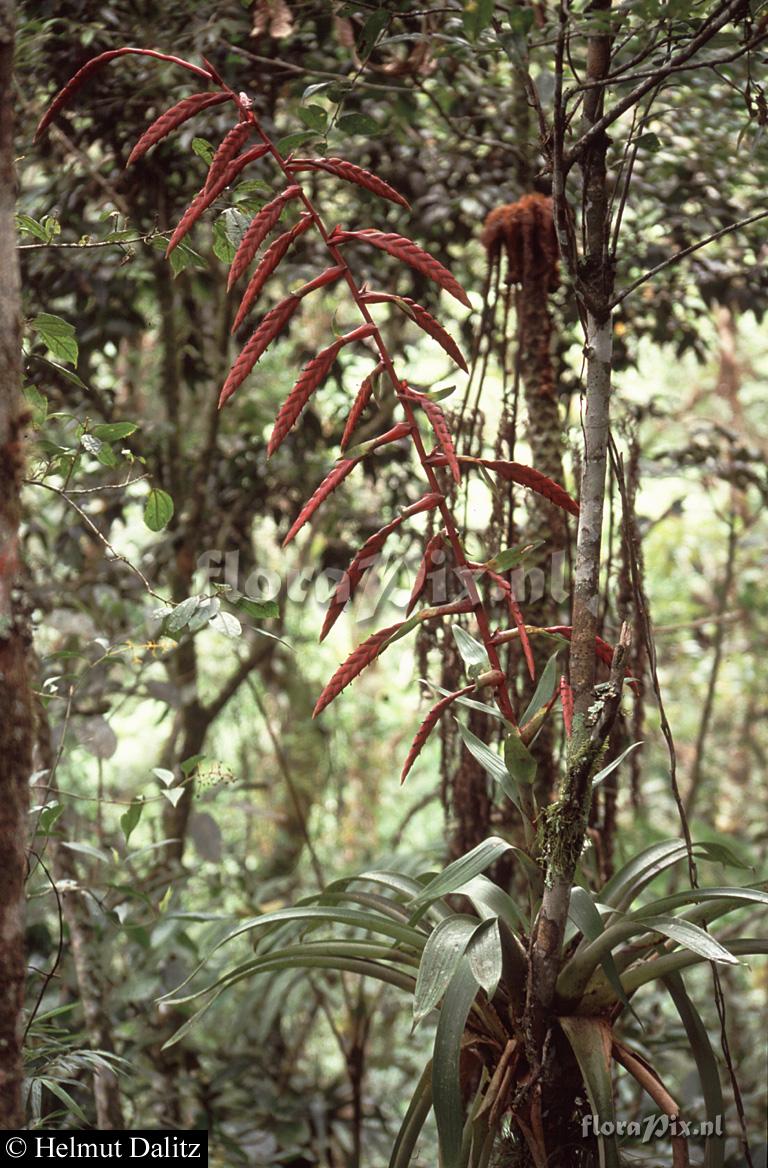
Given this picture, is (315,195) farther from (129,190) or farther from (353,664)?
(353,664)

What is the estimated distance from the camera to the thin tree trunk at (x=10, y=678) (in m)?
0.61

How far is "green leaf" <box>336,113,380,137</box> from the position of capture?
95 cm

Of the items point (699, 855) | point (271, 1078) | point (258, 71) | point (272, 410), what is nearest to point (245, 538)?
point (272, 410)

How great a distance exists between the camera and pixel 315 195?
182cm

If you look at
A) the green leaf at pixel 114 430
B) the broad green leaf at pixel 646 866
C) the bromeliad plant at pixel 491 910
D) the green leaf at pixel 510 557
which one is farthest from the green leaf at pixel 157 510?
the broad green leaf at pixel 646 866

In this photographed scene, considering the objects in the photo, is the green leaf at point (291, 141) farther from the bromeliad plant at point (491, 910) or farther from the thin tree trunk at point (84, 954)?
the thin tree trunk at point (84, 954)

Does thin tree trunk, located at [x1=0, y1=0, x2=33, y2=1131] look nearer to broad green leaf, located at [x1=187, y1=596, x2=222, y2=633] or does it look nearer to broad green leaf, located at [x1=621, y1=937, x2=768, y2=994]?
broad green leaf, located at [x1=187, y1=596, x2=222, y2=633]

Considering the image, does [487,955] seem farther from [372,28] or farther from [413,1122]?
[372,28]

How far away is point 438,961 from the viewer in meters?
0.77

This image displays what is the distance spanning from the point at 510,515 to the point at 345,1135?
4.22ft

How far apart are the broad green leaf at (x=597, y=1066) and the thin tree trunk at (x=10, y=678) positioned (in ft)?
1.33

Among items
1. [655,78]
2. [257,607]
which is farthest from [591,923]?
[655,78]

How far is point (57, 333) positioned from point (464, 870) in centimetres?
59

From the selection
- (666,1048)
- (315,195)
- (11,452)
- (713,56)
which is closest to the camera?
(11,452)
